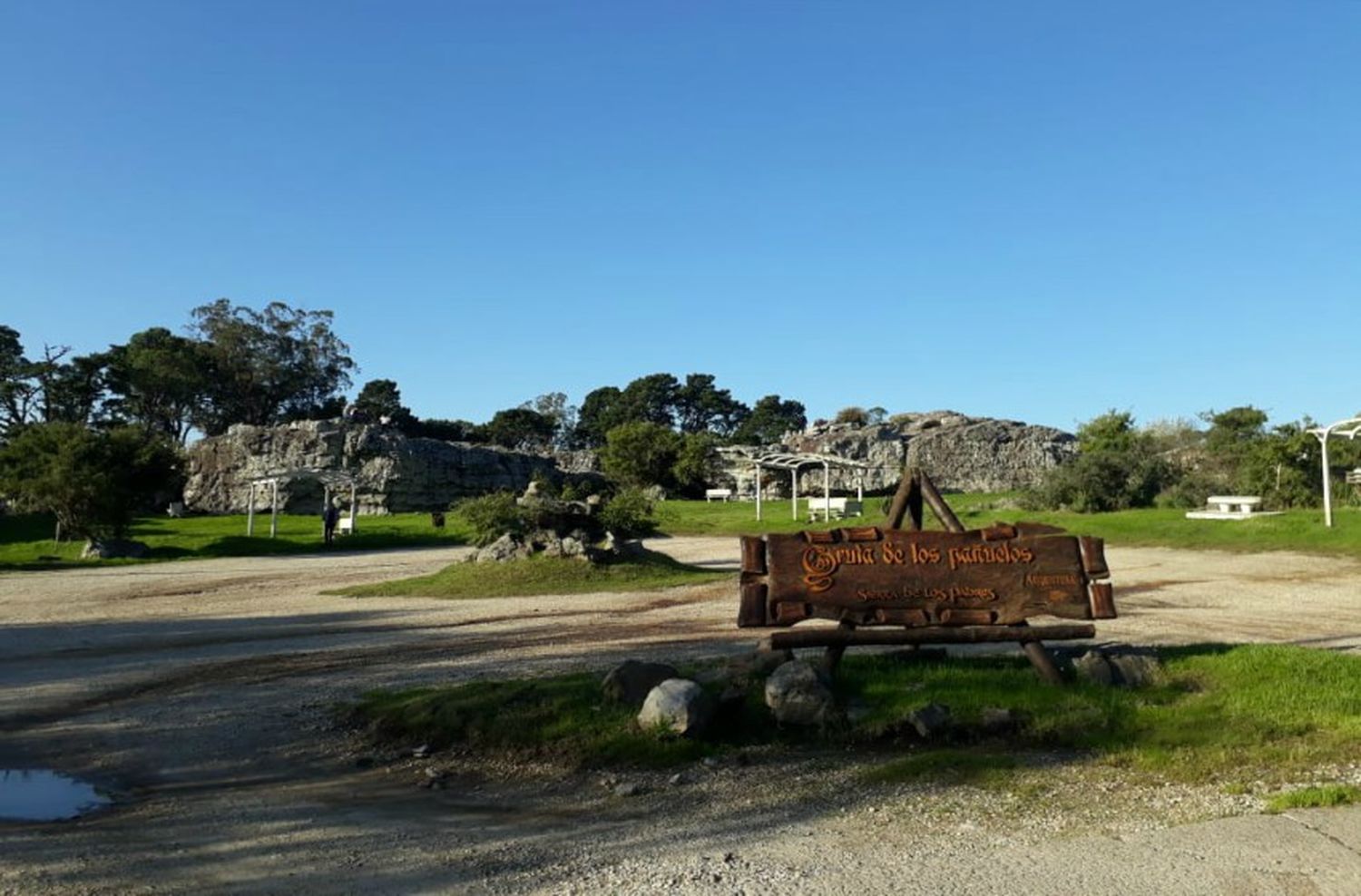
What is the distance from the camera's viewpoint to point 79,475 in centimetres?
2912

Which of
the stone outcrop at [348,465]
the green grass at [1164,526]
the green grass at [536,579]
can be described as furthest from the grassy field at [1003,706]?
the stone outcrop at [348,465]

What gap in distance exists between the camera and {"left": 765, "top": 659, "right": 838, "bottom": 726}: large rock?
22.7ft

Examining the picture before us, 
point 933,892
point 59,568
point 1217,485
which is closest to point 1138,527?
point 1217,485

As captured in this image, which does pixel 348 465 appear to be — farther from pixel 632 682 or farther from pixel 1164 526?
pixel 632 682

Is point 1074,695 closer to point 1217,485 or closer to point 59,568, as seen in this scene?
point 59,568

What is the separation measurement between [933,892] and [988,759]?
6.65 ft

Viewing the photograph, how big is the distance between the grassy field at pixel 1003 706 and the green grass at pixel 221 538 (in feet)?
60.9

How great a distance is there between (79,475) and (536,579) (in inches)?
692

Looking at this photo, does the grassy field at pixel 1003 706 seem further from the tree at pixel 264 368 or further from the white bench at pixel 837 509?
the tree at pixel 264 368

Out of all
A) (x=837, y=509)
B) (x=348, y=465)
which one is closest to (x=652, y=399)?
(x=348, y=465)

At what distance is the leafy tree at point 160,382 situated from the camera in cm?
7219

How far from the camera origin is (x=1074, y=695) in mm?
7238

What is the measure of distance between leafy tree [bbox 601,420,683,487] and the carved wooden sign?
174ft

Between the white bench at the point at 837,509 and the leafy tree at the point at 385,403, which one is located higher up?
the leafy tree at the point at 385,403
